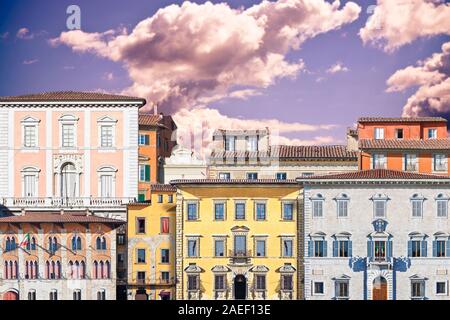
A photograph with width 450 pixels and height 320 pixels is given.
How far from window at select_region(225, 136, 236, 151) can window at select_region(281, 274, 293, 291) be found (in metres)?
10.4

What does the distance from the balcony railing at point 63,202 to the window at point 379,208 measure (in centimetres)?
1250

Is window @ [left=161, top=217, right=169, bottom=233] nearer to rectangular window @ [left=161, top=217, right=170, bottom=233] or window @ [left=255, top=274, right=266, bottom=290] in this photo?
rectangular window @ [left=161, top=217, right=170, bottom=233]

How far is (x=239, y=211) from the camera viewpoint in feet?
167

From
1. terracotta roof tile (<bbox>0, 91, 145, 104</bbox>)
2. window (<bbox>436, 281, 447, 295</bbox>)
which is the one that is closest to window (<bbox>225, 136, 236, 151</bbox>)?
terracotta roof tile (<bbox>0, 91, 145, 104</bbox>)

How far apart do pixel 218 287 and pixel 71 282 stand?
22.0ft

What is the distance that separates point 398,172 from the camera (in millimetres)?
51469

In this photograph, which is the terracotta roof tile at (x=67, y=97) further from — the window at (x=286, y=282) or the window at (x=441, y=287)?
the window at (x=441, y=287)

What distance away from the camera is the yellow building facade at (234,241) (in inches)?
1999

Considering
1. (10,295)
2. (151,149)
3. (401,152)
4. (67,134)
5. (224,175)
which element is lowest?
(10,295)

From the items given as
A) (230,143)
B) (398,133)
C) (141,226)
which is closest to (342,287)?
(141,226)

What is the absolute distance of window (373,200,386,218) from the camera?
165 feet

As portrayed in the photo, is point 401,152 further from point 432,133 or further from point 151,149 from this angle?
point 151,149

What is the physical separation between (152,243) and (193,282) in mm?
2864
